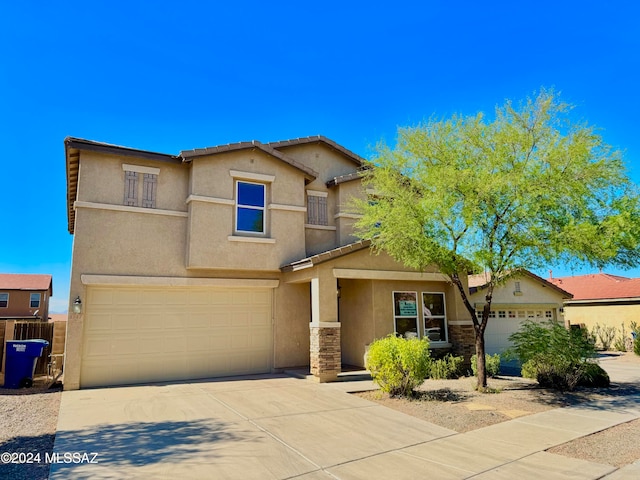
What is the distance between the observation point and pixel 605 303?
24203mm

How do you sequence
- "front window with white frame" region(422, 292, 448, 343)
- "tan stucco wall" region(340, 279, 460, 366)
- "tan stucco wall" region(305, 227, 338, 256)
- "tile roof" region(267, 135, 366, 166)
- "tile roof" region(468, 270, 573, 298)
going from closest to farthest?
1. "tan stucco wall" region(340, 279, 460, 366)
2. "front window with white frame" region(422, 292, 448, 343)
3. "tan stucco wall" region(305, 227, 338, 256)
4. "tile roof" region(267, 135, 366, 166)
5. "tile roof" region(468, 270, 573, 298)

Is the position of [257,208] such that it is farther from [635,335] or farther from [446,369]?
[635,335]

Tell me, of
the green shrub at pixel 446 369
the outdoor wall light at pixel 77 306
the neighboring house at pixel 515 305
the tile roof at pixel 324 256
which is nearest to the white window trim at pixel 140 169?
the outdoor wall light at pixel 77 306

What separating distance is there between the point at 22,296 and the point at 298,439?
48.2 metres

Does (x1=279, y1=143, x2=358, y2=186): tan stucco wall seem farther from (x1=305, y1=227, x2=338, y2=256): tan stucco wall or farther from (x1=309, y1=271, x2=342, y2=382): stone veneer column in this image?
(x1=309, y1=271, x2=342, y2=382): stone veneer column

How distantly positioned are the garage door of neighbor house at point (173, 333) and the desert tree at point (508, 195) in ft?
18.5

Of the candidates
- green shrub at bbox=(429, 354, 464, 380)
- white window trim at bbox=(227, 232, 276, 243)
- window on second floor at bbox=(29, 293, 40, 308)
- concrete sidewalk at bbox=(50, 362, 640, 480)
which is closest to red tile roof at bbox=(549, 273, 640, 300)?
green shrub at bbox=(429, 354, 464, 380)

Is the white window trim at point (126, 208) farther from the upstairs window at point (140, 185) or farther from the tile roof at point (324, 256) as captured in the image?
the tile roof at point (324, 256)

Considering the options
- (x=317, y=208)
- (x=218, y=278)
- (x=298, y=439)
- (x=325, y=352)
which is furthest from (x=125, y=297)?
(x=298, y=439)

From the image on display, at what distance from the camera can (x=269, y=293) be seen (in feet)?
47.4

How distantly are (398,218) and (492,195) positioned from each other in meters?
2.32

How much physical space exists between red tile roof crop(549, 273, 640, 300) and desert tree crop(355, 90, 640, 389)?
16689 mm

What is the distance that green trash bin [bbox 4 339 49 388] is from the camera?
1149cm

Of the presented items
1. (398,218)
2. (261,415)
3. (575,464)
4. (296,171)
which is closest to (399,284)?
(398,218)
